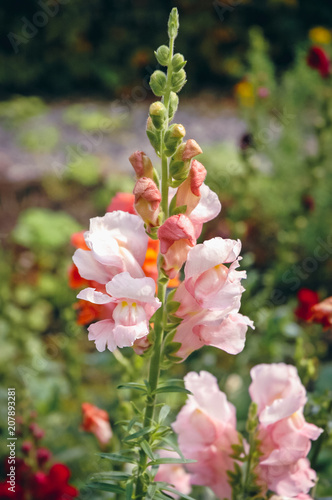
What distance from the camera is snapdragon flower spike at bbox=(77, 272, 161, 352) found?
0.85 metres

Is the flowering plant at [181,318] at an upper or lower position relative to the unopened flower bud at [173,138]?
lower

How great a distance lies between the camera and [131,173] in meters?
5.10

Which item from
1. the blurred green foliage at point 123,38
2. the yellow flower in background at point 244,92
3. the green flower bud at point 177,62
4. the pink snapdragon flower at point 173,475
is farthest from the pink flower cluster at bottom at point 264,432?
the blurred green foliage at point 123,38

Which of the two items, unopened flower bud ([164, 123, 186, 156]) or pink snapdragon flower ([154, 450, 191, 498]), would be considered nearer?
unopened flower bud ([164, 123, 186, 156])

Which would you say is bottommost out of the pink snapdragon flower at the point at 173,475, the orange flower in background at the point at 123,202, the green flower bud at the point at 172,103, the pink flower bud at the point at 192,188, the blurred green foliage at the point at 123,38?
the blurred green foliage at the point at 123,38

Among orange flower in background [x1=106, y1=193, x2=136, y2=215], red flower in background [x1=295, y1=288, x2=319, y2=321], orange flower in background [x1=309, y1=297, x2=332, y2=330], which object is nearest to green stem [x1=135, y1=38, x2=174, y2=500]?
orange flower in background [x1=106, y1=193, x2=136, y2=215]

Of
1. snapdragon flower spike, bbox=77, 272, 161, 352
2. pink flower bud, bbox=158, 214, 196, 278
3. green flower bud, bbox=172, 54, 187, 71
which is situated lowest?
snapdragon flower spike, bbox=77, 272, 161, 352

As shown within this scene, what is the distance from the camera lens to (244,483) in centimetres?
109

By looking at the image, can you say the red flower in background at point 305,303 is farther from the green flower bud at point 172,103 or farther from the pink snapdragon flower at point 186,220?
the green flower bud at point 172,103

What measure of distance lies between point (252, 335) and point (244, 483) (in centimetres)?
132

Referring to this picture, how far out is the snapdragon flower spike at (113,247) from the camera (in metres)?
0.91

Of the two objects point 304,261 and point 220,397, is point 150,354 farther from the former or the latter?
point 304,261

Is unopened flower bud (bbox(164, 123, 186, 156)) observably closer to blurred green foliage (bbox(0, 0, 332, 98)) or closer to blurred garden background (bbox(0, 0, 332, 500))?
blurred garden background (bbox(0, 0, 332, 500))

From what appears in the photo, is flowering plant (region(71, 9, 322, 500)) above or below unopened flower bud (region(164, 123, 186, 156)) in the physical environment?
below
